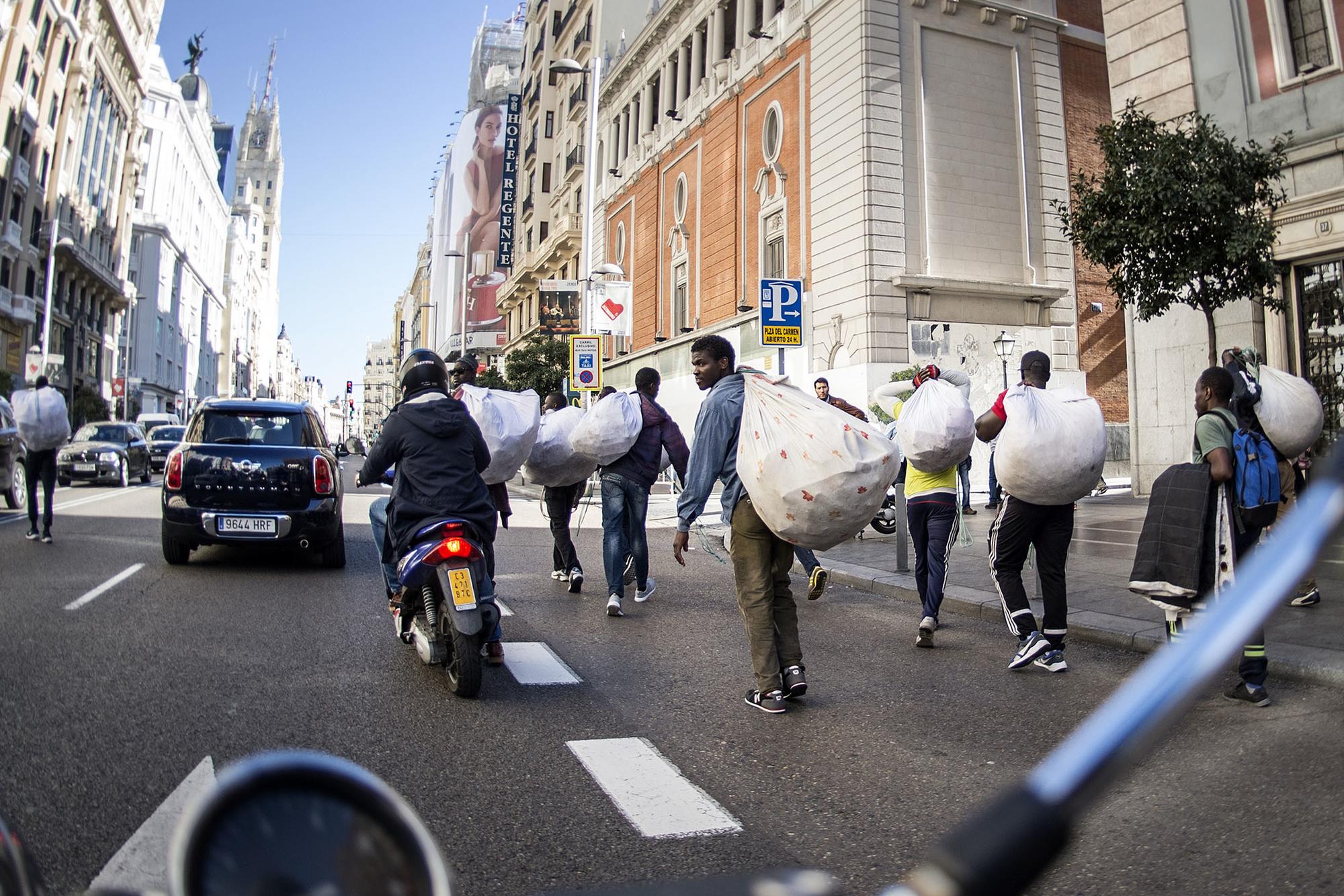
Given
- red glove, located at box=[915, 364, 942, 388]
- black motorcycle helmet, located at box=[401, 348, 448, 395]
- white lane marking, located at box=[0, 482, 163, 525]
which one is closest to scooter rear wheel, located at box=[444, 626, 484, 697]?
black motorcycle helmet, located at box=[401, 348, 448, 395]

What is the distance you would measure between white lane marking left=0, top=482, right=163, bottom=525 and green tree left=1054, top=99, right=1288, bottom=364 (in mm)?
12819

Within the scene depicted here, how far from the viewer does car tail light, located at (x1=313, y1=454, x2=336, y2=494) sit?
8.95 m

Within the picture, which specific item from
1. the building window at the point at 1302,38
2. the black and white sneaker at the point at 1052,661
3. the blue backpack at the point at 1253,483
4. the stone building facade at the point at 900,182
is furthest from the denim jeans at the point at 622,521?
the stone building facade at the point at 900,182

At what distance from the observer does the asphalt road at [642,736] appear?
294 cm

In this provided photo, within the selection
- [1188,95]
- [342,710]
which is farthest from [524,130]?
[342,710]

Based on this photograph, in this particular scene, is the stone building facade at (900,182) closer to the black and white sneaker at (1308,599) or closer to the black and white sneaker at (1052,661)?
the black and white sneaker at (1308,599)

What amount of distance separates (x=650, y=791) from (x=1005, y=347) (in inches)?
812

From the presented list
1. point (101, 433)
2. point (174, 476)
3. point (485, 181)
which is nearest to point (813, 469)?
point (174, 476)

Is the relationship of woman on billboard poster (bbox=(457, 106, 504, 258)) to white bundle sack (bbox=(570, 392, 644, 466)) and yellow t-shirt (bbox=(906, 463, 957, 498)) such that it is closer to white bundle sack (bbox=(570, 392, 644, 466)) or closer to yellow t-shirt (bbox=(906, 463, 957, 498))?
white bundle sack (bbox=(570, 392, 644, 466))

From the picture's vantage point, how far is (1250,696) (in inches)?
191

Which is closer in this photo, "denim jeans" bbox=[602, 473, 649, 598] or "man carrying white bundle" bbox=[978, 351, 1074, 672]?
"man carrying white bundle" bbox=[978, 351, 1074, 672]

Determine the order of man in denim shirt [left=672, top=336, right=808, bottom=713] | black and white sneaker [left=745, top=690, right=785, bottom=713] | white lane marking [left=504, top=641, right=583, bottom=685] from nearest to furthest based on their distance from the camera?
black and white sneaker [left=745, top=690, right=785, bottom=713] → man in denim shirt [left=672, top=336, right=808, bottom=713] → white lane marking [left=504, top=641, right=583, bottom=685]

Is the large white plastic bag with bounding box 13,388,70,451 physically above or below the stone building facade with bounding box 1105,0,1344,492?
below

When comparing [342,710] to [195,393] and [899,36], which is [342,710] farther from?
[195,393]
